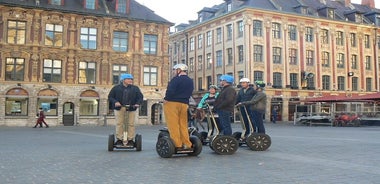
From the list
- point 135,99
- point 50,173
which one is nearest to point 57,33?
point 135,99

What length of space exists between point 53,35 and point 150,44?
845 cm

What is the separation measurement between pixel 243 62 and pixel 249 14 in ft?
16.9

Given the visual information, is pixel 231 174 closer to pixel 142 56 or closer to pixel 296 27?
pixel 142 56

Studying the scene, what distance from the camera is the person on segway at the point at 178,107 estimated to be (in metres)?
8.65

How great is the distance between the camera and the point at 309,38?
47.8 metres

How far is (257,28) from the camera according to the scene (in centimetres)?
4456

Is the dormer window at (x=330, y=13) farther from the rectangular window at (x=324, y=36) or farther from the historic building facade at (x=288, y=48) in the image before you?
the rectangular window at (x=324, y=36)

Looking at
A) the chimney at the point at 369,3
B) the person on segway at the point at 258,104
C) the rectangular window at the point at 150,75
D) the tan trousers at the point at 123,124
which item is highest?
the chimney at the point at 369,3

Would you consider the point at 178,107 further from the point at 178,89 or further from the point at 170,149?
the point at 170,149

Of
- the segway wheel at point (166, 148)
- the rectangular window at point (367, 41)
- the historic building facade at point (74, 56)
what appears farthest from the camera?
the rectangular window at point (367, 41)

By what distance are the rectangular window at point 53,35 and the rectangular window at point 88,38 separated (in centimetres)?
171

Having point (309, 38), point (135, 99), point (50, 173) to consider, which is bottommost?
point (50, 173)

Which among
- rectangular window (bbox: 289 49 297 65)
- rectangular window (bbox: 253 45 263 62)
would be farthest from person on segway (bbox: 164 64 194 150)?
rectangular window (bbox: 289 49 297 65)

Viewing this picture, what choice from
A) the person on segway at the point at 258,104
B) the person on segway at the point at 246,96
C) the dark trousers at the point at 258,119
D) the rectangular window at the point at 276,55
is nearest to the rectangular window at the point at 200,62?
the rectangular window at the point at 276,55
